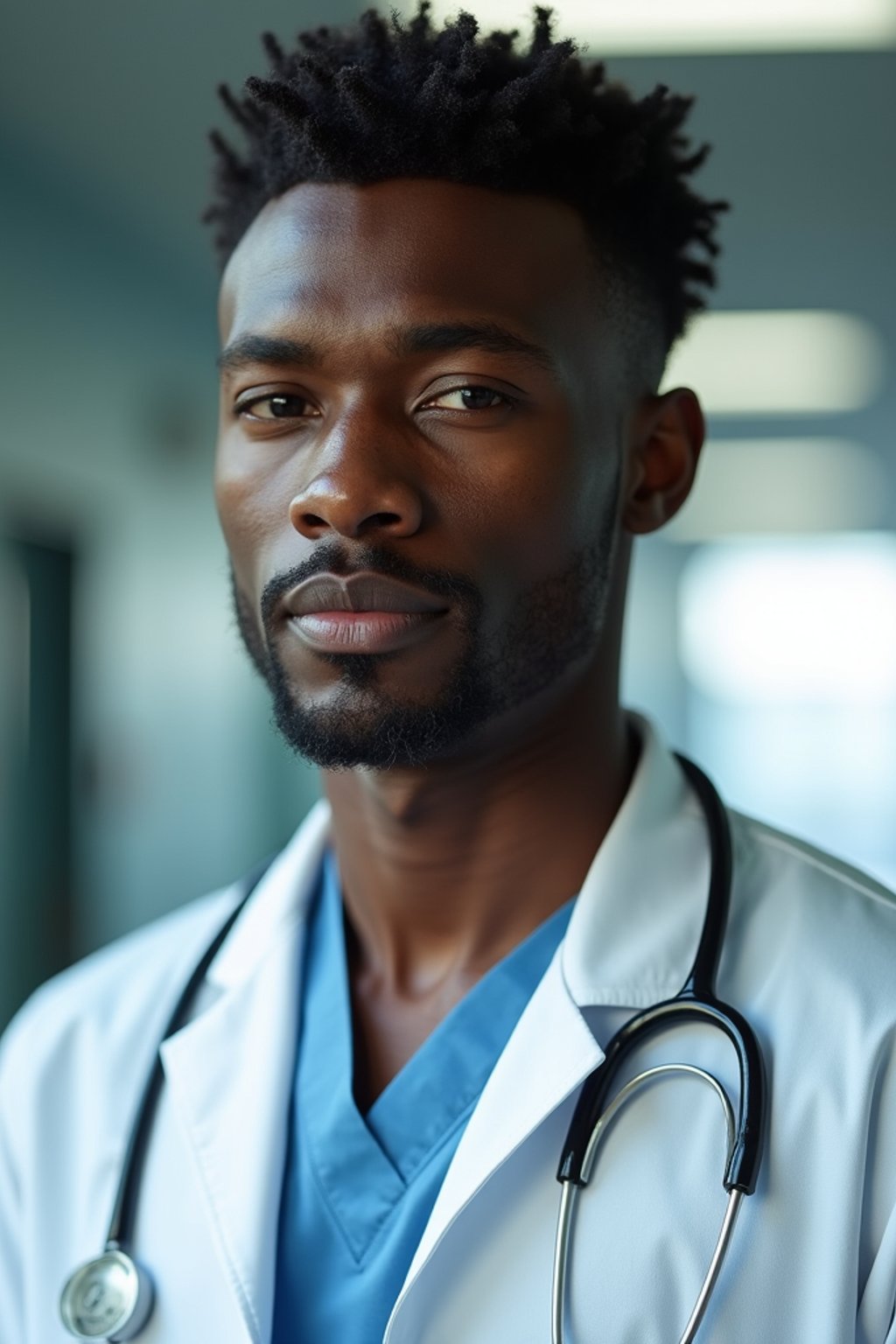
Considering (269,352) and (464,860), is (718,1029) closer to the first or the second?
(464,860)

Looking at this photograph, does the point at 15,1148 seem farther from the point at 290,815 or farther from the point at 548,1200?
the point at 290,815

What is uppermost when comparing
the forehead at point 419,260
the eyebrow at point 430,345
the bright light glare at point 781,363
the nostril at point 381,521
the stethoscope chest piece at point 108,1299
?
the bright light glare at point 781,363

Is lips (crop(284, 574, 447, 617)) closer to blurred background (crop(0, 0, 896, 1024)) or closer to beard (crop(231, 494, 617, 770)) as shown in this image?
beard (crop(231, 494, 617, 770))

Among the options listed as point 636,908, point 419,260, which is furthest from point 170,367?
point 636,908

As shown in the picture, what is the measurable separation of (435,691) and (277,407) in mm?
248

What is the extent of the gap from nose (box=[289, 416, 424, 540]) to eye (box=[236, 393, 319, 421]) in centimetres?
7

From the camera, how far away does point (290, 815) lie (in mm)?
4941

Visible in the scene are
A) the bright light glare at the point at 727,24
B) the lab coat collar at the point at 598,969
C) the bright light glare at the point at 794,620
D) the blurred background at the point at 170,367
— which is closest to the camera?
the lab coat collar at the point at 598,969

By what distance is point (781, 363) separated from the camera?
4051 millimetres

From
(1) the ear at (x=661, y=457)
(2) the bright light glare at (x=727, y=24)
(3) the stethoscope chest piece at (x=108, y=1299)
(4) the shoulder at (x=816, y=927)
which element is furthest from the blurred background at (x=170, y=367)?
(3) the stethoscope chest piece at (x=108, y=1299)

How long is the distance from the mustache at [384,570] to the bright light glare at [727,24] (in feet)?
5.05

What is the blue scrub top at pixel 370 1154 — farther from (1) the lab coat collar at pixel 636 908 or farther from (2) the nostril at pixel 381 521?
(2) the nostril at pixel 381 521

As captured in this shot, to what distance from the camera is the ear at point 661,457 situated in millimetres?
1075

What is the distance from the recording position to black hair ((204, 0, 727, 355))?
3.10ft
